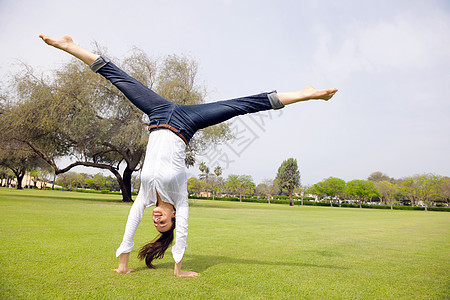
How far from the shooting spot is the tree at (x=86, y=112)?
1980cm

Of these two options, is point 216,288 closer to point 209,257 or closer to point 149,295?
point 149,295

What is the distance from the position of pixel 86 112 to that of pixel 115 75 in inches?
748

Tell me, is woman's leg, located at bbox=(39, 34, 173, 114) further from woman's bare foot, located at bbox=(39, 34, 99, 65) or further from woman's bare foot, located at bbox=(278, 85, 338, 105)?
woman's bare foot, located at bbox=(278, 85, 338, 105)

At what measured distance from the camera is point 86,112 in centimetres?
→ 2081

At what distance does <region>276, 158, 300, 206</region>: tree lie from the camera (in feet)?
226

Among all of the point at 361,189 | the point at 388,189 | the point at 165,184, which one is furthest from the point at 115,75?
the point at 388,189

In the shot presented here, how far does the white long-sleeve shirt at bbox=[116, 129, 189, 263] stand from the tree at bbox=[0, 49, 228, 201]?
17.9 metres

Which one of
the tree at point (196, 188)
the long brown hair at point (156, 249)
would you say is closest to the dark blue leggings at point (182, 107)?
the long brown hair at point (156, 249)

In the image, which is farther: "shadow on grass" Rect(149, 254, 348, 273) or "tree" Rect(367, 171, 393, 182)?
"tree" Rect(367, 171, 393, 182)

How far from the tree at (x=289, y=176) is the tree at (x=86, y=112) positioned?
4769 cm

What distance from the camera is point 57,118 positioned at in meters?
20.0

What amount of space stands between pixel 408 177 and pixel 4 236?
2912 inches

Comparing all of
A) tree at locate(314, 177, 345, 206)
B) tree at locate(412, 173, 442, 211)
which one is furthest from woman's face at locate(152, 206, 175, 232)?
tree at locate(314, 177, 345, 206)

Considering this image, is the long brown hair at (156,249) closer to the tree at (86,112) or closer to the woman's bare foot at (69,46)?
the woman's bare foot at (69,46)
